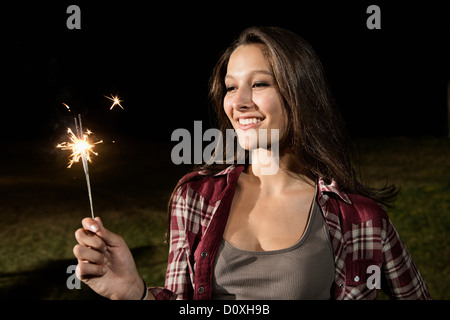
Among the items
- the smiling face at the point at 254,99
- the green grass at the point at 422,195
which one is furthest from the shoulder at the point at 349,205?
the green grass at the point at 422,195

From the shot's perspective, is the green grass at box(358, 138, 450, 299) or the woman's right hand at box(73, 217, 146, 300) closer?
the woman's right hand at box(73, 217, 146, 300)

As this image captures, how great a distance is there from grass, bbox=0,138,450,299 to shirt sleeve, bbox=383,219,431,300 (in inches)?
65.6

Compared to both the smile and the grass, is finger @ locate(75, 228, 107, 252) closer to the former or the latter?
the smile

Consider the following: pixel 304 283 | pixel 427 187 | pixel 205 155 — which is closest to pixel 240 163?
pixel 205 155

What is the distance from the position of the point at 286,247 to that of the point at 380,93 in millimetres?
17522

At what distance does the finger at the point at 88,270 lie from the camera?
1.52 m

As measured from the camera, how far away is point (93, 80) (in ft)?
11.5

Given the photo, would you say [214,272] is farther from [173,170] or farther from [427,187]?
[173,170]

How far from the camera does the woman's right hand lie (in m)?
1.51

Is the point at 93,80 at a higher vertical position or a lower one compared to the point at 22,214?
higher

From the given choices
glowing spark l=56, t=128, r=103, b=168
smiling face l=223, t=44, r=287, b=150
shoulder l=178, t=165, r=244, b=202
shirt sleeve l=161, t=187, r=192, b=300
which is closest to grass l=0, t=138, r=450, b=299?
glowing spark l=56, t=128, r=103, b=168

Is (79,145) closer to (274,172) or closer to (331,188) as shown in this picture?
(274,172)

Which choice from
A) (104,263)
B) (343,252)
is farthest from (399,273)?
(104,263)

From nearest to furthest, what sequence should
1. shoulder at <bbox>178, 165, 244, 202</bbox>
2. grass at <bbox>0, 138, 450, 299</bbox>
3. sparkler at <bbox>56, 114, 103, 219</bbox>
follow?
sparkler at <bbox>56, 114, 103, 219</bbox> < shoulder at <bbox>178, 165, 244, 202</bbox> < grass at <bbox>0, 138, 450, 299</bbox>
